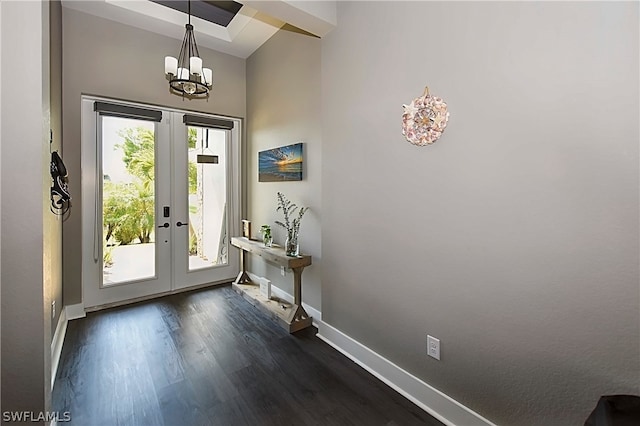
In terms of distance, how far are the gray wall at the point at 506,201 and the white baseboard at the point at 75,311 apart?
3.18 m

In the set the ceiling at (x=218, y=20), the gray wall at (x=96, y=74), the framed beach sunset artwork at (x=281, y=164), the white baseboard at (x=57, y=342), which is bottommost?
the white baseboard at (x=57, y=342)

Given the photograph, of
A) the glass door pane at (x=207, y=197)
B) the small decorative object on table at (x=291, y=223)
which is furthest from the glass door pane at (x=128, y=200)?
the small decorative object on table at (x=291, y=223)

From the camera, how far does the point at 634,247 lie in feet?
3.95

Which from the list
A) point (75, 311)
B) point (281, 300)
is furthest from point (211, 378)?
point (75, 311)

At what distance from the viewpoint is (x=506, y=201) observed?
1559 mm

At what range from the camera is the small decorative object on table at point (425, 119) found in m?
1.82

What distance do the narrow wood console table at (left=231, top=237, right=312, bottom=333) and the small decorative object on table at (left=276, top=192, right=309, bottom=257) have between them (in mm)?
104

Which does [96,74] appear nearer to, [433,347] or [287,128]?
[287,128]

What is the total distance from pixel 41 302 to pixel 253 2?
230cm

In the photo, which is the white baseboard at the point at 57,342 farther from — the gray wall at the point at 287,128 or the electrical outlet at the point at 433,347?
the electrical outlet at the point at 433,347

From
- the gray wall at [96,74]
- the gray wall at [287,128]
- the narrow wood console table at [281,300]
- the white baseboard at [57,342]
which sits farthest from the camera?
the gray wall at [96,74]

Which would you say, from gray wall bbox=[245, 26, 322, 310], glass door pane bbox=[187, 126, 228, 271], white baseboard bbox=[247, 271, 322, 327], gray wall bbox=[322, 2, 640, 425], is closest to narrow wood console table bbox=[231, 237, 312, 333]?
white baseboard bbox=[247, 271, 322, 327]

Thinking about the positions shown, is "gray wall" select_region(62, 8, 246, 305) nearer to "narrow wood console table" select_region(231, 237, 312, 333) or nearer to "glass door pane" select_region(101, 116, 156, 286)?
"glass door pane" select_region(101, 116, 156, 286)

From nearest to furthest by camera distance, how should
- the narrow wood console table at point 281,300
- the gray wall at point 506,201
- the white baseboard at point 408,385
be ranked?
1. the gray wall at point 506,201
2. the white baseboard at point 408,385
3. the narrow wood console table at point 281,300
